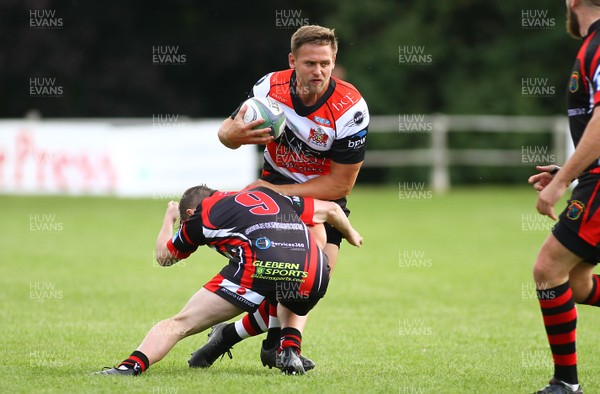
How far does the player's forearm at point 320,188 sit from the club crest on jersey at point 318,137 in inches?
9.4

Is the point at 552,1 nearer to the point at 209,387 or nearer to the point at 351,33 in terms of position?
the point at 351,33

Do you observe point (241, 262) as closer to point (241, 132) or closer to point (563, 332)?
point (241, 132)

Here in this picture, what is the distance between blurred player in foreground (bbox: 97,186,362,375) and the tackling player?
1.74 ft

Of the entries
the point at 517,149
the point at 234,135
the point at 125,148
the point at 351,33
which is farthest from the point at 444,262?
the point at 351,33

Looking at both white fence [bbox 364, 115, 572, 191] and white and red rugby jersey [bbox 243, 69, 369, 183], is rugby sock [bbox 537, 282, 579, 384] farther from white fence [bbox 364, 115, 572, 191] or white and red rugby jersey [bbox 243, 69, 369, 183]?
white fence [bbox 364, 115, 572, 191]

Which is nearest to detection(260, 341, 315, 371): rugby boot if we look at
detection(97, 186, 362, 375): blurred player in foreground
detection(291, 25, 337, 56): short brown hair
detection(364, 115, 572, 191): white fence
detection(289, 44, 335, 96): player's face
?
detection(97, 186, 362, 375): blurred player in foreground

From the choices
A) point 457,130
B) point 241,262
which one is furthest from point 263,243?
point 457,130

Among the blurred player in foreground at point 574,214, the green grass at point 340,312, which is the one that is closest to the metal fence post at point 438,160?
the green grass at point 340,312

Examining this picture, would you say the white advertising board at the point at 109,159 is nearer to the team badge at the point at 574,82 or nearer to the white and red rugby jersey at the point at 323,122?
the white and red rugby jersey at the point at 323,122

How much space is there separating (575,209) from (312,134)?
1934mm

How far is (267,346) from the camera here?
6758 mm

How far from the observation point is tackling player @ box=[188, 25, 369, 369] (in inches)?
257

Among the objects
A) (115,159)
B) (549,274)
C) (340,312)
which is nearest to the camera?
(549,274)

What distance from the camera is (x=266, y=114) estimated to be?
6.36 m
